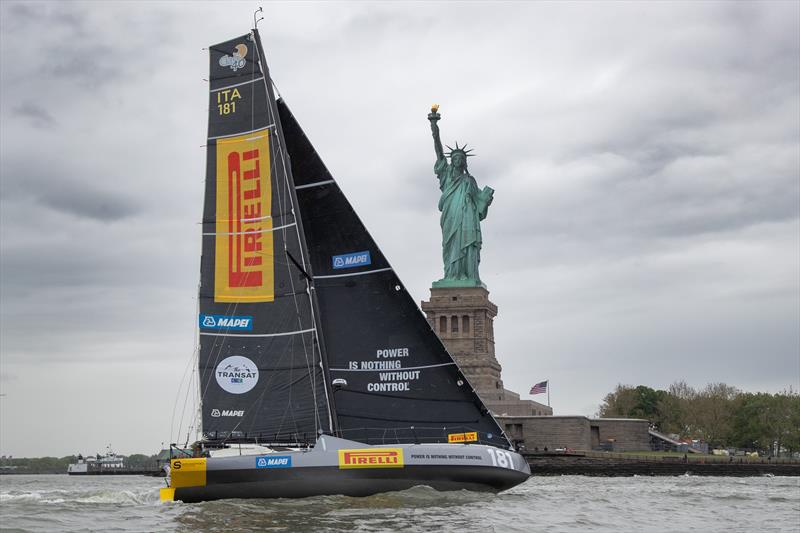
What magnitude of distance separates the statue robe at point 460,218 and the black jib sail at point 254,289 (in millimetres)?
61929

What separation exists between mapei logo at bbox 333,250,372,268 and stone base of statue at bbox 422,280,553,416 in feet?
198

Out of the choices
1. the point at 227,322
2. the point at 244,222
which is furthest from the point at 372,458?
the point at 244,222

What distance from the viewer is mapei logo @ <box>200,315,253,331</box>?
92.6 feet

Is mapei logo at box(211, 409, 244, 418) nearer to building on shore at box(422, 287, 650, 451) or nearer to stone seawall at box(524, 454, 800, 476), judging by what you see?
stone seawall at box(524, 454, 800, 476)

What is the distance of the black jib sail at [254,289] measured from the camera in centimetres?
2800

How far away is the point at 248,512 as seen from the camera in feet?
78.1

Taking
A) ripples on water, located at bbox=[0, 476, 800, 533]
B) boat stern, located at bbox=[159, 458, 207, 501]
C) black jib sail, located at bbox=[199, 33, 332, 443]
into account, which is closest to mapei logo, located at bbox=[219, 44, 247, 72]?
black jib sail, located at bbox=[199, 33, 332, 443]

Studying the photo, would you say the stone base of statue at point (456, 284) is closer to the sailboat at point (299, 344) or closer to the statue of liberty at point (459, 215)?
the statue of liberty at point (459, 215)

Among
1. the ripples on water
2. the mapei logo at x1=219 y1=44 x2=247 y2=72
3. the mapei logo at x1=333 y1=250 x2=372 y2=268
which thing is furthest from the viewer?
the mapei logo at x1=333 y1=250 x2=372 y2=268

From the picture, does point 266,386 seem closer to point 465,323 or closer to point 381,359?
point 381,359

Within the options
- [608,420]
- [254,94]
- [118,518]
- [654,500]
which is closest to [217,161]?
[254,94]

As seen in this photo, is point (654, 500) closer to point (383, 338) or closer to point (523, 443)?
point (383, 338)

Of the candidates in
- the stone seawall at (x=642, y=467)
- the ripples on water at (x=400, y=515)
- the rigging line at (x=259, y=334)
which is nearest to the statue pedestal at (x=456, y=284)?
the stone seawall at (x=642, y=467)

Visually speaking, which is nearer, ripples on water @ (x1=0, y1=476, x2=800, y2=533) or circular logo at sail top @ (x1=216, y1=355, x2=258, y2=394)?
ripples on water @ (x1=0, y1=476, x2=800, y2=533)
